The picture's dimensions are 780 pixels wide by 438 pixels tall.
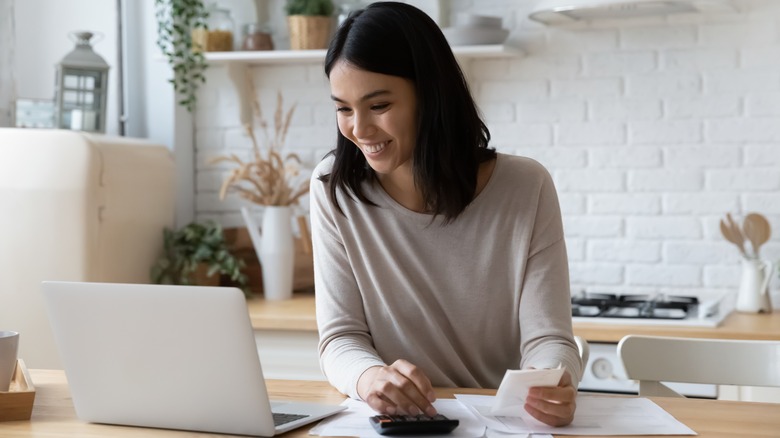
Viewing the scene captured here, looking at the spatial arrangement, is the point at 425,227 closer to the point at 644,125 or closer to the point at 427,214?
the point at 427,214

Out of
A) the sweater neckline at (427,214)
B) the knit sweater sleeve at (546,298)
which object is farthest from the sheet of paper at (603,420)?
the sweater neckline at (427,214)

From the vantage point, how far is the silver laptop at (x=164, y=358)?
143 cm

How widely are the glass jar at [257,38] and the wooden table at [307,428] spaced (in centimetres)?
192

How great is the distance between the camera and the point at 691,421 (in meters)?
1.53

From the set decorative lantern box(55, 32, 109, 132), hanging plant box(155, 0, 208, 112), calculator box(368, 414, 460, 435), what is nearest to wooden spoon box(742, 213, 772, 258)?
hanging plant box(155, 0, 208, 112)

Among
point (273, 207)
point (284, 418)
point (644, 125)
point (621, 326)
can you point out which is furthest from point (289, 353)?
point (284, 418)

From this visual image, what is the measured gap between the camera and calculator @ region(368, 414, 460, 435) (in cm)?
143

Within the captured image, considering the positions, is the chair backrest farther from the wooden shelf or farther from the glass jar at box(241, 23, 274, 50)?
Answer: the glass jar at box(241, 23, 274, 50)

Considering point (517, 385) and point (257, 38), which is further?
point (257, 38)

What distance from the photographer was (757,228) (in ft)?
10.2

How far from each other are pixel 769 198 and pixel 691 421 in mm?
1861

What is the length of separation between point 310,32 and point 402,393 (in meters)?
2.11

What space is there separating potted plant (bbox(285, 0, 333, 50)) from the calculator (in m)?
2.17

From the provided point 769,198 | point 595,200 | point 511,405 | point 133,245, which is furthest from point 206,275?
point 511,405
